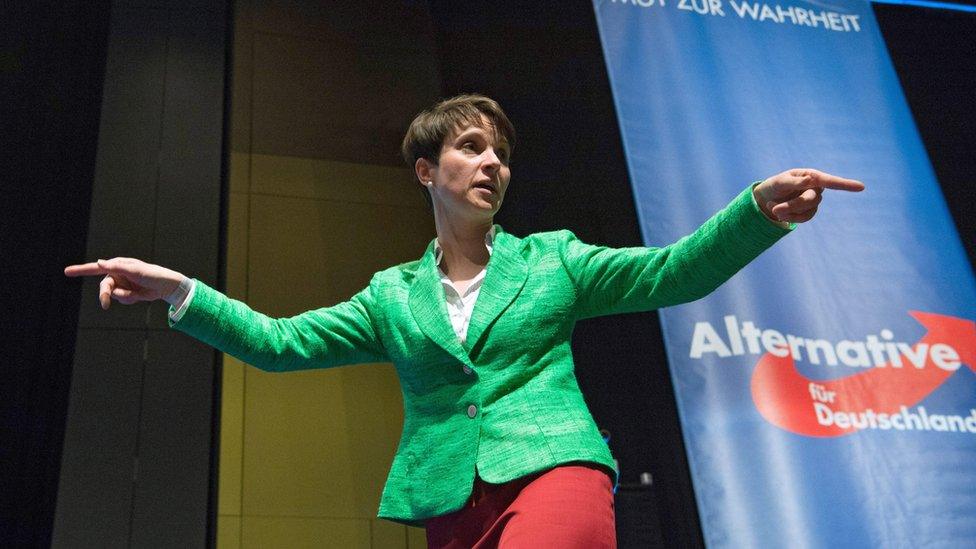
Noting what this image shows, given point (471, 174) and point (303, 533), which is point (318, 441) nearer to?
point (303, 533)

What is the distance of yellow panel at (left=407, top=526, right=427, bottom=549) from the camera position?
2.82 metres

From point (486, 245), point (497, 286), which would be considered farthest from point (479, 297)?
point (486, 245)

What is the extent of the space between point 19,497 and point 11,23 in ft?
4.51

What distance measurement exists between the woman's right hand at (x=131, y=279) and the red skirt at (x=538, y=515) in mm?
494

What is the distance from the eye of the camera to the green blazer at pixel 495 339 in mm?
1297

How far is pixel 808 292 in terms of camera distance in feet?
9.52

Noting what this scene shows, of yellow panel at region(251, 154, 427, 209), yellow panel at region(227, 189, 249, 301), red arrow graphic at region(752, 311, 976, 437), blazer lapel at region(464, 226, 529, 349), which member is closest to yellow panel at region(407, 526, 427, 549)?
yellow panel at region(227, 189, 249, 301)

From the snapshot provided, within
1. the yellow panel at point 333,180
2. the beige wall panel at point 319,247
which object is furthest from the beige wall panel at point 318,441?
the yellow panel at point 333,180

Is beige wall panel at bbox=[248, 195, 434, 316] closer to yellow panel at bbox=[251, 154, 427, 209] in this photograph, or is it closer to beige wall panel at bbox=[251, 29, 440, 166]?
yellow panel at bbox=[251, 154, 427, 209]

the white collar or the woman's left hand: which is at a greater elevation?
the white collar

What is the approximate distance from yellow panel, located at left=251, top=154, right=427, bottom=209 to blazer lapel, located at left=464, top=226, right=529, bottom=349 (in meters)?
1.85

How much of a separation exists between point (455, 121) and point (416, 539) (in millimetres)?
1549

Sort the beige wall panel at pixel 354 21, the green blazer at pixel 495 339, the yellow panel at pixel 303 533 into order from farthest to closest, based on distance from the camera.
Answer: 1. the beige wall panel at pixel 354 21
2. the yellow panel at pixel 303 533
3. the green blazer at pixel 495 339

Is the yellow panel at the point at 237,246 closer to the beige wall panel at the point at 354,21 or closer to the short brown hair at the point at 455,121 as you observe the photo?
the beige wall panel at the point at 354,21
